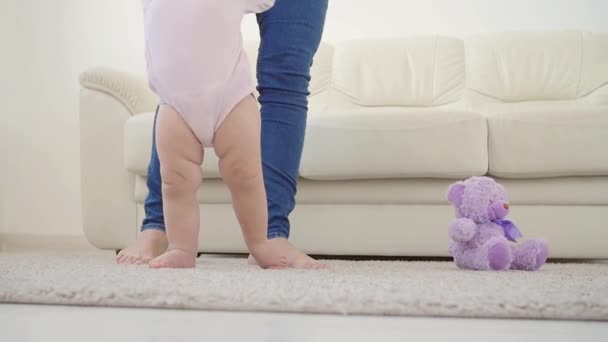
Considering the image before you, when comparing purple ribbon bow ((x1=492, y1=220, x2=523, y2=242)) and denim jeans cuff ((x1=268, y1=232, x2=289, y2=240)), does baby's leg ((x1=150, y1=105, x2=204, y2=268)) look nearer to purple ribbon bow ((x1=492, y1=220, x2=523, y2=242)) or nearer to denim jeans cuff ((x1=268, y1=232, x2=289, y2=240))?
denim jeans cuff ((x1=268, y1=232, x2=289, y2=240))

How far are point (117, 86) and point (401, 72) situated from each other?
1110 millimetres

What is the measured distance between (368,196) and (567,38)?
1284 millimetres

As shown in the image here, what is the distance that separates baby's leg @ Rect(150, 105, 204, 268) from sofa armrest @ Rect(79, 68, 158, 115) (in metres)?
1.05

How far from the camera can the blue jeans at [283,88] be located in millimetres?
1393

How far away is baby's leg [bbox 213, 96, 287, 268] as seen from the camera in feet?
4.09

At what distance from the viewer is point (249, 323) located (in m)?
0.70

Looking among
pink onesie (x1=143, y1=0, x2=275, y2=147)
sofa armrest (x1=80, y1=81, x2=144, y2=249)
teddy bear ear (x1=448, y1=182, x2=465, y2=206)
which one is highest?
pink onesie (x1=143, y1=0, x2=275, y2=147)

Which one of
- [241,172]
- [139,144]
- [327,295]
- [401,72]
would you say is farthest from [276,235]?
[401,72]

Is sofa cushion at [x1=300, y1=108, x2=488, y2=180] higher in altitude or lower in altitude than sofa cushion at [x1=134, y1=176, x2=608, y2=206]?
higher

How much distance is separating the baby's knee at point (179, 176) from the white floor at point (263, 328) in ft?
1.69

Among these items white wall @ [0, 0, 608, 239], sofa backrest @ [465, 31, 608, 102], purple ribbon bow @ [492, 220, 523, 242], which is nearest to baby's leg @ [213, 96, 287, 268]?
purple ribbon bow @ [492, 220, 523, 242]

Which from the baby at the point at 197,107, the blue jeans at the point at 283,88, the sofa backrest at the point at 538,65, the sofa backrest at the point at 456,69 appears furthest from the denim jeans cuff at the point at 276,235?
the sofa backrest at the point at 538,65

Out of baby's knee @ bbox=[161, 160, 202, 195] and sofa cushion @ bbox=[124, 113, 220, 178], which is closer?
baby's knee @ bbox=[161, 160, 202, 195]

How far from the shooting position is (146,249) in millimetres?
1489
